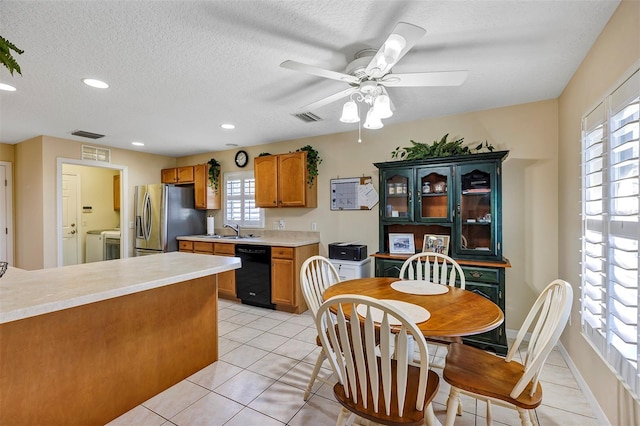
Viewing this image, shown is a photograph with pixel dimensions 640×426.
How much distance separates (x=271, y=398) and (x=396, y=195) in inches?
89.7

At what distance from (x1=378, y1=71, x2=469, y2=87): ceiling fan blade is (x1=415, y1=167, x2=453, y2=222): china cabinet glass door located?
140 centimetres

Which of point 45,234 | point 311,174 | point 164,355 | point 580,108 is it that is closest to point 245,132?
point 311,174

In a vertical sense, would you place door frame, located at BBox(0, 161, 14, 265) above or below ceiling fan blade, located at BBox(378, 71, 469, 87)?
below

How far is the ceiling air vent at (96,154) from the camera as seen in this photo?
14.6 feet

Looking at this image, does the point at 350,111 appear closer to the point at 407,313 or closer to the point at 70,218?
the point at 407,313

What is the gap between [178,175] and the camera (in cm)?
527

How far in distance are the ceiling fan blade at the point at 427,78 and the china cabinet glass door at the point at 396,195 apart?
148 centimetres

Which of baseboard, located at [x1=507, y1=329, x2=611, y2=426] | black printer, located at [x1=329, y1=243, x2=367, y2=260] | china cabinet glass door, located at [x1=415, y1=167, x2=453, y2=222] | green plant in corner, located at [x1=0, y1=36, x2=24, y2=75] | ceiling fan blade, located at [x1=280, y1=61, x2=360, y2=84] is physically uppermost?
ceiling fan blade, located at [x1=280, y1=61, x2=360, y2=84]

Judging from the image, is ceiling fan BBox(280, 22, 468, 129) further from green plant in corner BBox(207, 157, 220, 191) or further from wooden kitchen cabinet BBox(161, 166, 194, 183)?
wooden kitchen cabinet BBox(161, 166, 194, 183)

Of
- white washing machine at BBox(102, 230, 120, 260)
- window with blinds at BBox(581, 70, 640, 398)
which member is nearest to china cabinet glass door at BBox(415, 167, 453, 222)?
window with blinds at BBox(581, 70, 640, 398)

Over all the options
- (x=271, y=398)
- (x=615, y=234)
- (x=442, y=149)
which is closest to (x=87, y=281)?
(x=271, y=398)

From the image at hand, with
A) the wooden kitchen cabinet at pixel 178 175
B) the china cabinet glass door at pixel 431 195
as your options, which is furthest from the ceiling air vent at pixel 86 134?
the china cabinet glass door at pixel 431 195

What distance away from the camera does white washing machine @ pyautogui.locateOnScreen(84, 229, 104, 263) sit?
18.8 feet

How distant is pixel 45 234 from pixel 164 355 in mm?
3294
